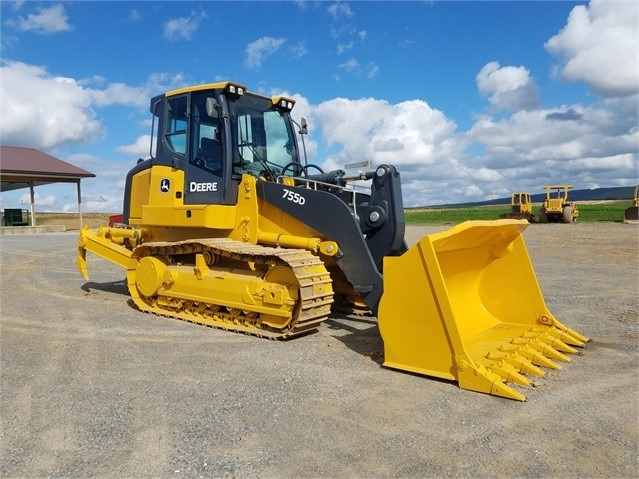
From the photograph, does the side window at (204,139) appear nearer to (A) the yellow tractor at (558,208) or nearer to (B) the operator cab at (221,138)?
(B) the operator cab at (221,138)

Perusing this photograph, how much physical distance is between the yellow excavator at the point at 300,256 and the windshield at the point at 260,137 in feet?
0.06

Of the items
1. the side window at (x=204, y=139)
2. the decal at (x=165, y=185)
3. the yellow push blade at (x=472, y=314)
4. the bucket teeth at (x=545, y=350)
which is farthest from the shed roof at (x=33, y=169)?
the bucket teeth at (x=545, y=350)

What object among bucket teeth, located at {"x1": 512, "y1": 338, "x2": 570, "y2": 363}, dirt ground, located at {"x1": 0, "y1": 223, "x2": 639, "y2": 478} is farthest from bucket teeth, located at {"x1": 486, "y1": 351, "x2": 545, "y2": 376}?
bucket teeth, located at {"x1": 512, "y1": 338, "x2": 570, "y2": 363}

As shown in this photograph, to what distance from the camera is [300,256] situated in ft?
21.3

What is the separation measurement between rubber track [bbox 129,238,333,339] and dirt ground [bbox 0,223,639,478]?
214 millimetres

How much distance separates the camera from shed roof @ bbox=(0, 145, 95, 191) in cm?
2747

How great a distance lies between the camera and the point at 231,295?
6926 millimetres

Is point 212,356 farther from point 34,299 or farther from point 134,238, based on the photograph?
point 34,299

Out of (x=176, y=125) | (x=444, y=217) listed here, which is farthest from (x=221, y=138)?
(x=444, y=217)

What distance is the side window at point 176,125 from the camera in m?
8.01

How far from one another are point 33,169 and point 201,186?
24.4m

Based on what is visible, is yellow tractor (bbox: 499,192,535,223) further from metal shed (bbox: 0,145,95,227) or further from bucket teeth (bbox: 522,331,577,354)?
bucket teeth (bbox: 522,331,577,354)

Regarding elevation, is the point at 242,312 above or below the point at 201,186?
below

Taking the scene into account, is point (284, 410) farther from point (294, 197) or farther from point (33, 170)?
point (33, 170)
